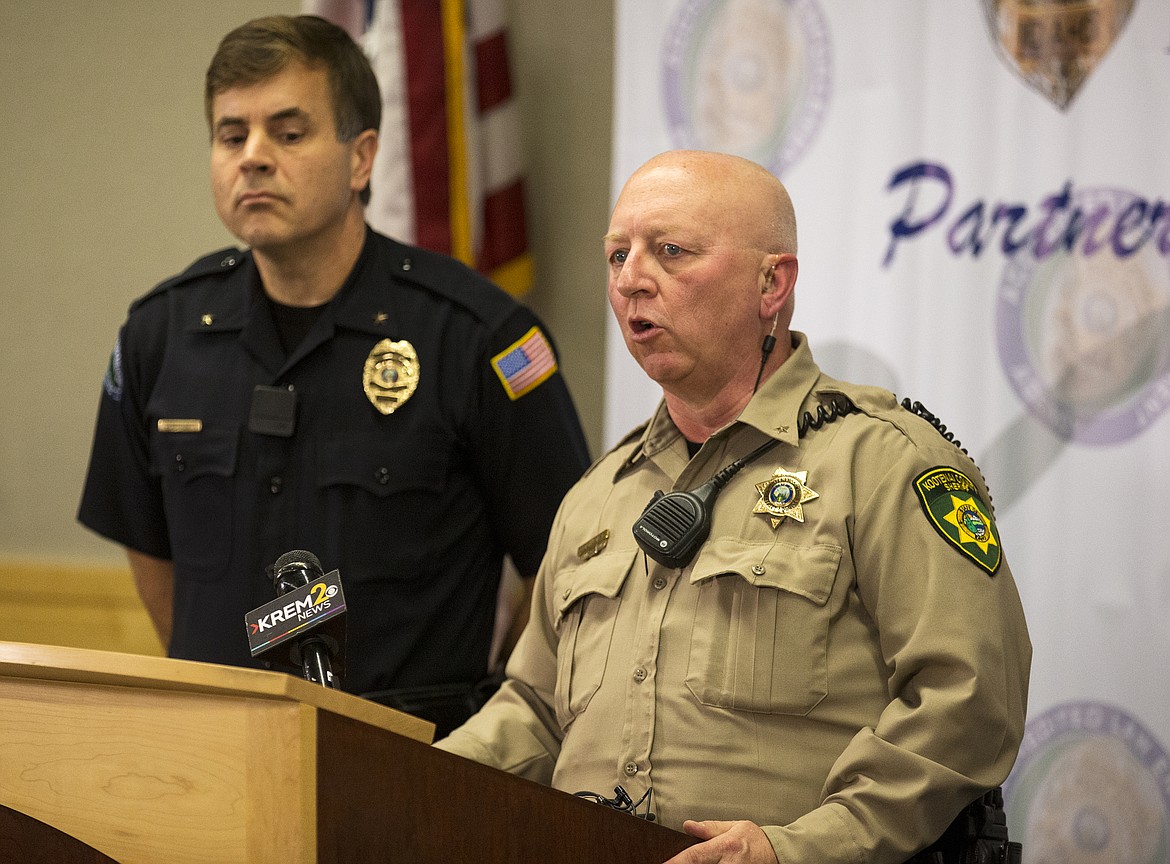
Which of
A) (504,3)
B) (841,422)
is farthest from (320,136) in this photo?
(504,3)

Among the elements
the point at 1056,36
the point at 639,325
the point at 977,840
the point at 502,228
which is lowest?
the point at 977,840

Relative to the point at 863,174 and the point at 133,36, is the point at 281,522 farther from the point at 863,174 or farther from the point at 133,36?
the point at 133,36

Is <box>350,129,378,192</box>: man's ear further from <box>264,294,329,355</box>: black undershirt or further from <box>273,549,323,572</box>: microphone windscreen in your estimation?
<box>273,549,323,572</box>: microphone windscreen

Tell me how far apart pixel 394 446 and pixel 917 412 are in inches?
35.6

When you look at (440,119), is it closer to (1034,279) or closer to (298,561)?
(1034,279)

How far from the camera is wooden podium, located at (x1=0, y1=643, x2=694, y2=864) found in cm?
110

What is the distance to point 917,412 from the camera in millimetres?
1697

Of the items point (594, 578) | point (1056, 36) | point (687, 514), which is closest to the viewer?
point (687, 514)

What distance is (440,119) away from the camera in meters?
3.17

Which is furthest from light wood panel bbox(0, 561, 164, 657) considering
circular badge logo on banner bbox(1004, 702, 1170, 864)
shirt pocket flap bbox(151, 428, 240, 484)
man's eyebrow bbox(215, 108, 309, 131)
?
circular badge logo on banner bbox(1004, 702, 1170, 864)

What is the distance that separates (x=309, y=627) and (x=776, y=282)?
738 millimetres

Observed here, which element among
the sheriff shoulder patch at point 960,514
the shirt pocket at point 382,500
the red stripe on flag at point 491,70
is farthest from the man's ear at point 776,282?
the red stripe on flag at point 491,70

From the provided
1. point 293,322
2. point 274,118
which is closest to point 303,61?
point 274,118

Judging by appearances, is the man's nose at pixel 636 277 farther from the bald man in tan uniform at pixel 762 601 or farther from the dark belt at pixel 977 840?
the dark belt at pixel 977 840
